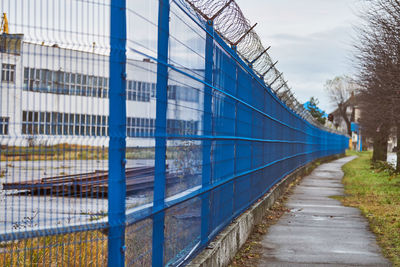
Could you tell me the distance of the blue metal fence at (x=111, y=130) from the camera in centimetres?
265

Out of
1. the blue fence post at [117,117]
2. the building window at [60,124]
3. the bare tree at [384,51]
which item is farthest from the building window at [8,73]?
the bare tree at [384,51]

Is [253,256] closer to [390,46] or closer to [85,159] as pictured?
[85,159]

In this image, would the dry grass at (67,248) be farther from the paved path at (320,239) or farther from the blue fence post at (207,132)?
the paved path at (320,239)

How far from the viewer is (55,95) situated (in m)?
2.77

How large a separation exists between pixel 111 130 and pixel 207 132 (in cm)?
254

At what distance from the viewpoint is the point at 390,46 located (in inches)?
612

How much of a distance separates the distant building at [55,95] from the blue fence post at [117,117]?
6 centimetres

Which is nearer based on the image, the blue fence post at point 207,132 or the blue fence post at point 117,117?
the blue fence post at point 117,117

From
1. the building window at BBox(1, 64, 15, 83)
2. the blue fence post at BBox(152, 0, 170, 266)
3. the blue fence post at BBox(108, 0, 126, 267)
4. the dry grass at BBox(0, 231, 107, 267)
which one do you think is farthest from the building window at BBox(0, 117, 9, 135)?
the blue fence post at BBox(152, 0, 170, 266)

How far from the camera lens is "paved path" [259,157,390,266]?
7207mm

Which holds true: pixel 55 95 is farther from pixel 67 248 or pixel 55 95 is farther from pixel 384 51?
pixel 384 51

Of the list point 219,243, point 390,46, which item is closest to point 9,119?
point 219,243

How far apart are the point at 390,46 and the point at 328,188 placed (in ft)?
17.2

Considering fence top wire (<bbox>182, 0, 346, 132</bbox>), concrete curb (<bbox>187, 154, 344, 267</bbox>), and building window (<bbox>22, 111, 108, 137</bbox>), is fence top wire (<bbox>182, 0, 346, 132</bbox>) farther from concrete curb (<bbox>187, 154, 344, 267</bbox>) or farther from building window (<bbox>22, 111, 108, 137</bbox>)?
building window (<bbox>22, 111, 108, 137</bbox>)
